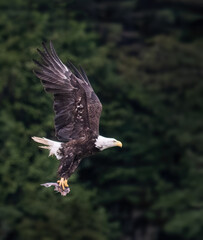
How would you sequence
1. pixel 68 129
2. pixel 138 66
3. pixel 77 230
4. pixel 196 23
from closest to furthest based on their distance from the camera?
1. pixel 68 129
2. pixel 77 230
3. pixel 138 66
4. pixel 196 23

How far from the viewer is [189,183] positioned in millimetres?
25625

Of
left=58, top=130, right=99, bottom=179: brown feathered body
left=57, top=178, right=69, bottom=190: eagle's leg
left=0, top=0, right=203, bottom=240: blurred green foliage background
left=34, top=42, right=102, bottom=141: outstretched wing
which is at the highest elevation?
left=34, top=42, right=102, bottom=141: outstretched wing

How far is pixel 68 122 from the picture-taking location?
481 inches

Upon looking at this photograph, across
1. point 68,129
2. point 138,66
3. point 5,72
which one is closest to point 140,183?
point 138,66

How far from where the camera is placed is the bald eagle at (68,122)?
1177 cm

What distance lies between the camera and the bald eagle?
11.8 metres

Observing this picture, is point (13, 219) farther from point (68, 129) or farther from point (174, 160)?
point (68, 129)

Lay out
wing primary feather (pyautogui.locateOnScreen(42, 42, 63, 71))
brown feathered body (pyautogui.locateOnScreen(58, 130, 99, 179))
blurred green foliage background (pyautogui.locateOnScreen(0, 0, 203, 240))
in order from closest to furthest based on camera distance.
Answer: brown feathered body (pyautogui.locateOnScreen(58, 130, 99, 179)) → wing primary feather (pyautogui.locateOnScreen(42, 42, 63, 71)) → blurred green foliage background (pyautogui.locateOnScreen(0, 0, 203, 240))

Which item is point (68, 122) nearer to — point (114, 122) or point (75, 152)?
point (75, 152)

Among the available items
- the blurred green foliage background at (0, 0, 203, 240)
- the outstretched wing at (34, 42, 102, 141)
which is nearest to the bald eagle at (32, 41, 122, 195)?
the outstretched wing at (34, 42, 102, 141)

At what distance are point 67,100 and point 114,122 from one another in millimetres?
12721

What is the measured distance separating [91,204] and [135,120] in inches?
123

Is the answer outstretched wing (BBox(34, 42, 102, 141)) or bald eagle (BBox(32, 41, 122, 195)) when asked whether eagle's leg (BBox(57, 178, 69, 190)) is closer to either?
bald eagle (BBox(32, 41, 122, 195))

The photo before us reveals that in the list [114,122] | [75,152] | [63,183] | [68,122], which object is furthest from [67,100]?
[114,122]
